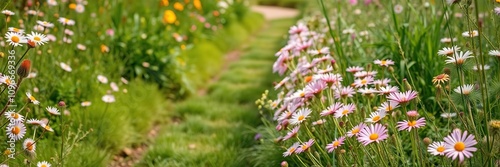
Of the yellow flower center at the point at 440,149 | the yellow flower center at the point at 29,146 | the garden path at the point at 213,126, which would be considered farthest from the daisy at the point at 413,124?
the garden path at the point at 213,126

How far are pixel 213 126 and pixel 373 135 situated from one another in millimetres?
2169

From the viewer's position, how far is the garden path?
2965 mm

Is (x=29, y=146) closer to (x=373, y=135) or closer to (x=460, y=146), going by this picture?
(x=373, y=135)

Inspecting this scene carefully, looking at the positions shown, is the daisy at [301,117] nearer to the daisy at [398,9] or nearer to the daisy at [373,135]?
the daisy at [373,135]

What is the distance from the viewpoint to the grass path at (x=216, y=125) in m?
2.94

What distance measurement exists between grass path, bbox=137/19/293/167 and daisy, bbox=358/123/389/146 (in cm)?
131

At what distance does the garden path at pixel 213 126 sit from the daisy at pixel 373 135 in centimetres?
131

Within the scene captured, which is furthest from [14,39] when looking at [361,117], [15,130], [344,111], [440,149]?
[440,149]

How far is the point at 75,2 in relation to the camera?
391 centimetres

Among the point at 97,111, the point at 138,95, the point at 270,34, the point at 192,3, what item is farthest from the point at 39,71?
the point at 270,34

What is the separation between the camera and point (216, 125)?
368 centimetres

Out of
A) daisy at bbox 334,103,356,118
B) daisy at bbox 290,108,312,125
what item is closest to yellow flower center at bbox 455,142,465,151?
daisy at bbox 334,103,356,118

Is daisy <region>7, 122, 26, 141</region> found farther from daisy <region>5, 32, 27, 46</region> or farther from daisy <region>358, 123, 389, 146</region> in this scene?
daisy <region>358, 123, 389, 146</region>

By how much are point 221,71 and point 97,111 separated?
265 cm
